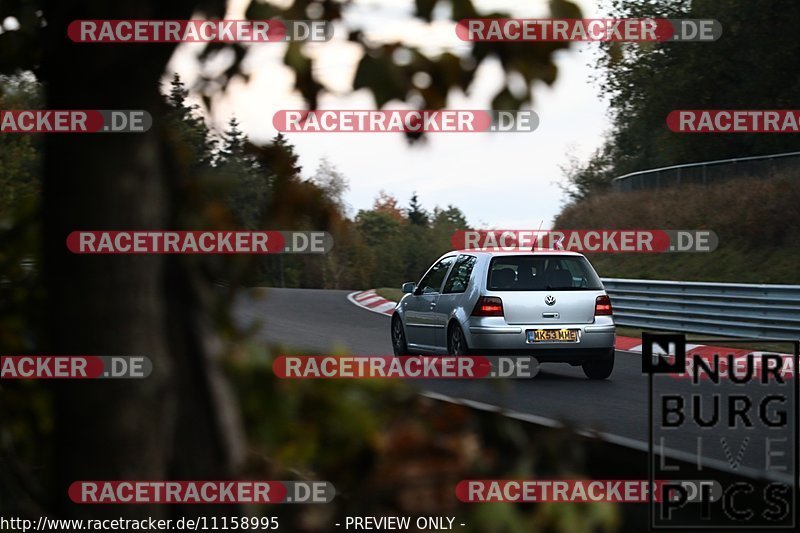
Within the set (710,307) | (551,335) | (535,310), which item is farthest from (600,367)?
(710,307)

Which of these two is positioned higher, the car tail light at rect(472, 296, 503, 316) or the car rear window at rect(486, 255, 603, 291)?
the car rear window at rect(486, 255, 603, 291)

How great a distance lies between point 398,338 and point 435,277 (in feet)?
5.08

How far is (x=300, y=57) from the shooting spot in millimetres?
2373

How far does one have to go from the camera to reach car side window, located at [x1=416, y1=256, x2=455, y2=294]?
16156 millimetres

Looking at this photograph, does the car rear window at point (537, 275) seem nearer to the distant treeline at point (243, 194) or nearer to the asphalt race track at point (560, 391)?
the asphalt race track at point (560, 391)

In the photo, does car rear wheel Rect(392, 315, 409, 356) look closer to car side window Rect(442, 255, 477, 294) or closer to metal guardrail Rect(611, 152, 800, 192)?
car side window Rect(442, 255, 477, 294)

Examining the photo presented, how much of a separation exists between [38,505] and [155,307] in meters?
1.47

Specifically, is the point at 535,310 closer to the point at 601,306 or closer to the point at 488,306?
the point at 488,306

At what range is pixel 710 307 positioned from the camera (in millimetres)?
22781

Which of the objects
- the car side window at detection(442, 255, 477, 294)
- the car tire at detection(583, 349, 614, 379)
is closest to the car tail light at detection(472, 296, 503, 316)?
the car side window at detection(442, 255, 477, 294)

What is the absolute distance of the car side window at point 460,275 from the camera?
15164 millimetres

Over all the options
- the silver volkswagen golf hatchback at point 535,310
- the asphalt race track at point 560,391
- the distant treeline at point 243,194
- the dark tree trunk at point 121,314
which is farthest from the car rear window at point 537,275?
the dark tree trunk at point 121,314

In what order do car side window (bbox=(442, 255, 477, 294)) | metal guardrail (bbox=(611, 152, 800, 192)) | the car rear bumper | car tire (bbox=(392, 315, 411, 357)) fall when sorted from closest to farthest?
the car rear bumper → car side window (bbox=(442, 255, 477, 294)) → car tire (bbox=(392, 315, 411, 357)) → metal guardrail (bbox=(611, 152, 800, 192))

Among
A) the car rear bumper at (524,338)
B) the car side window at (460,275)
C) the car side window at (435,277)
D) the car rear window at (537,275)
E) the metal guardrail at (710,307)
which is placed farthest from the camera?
the metal guardrail at (710,307)
